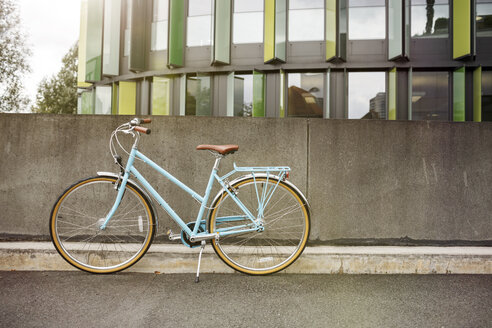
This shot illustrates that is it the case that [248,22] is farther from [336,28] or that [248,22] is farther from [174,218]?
[174,218]

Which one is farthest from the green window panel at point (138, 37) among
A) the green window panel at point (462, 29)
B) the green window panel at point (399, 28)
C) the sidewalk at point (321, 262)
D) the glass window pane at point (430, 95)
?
the sidewalk at point (321, 262)

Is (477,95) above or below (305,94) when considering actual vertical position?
below

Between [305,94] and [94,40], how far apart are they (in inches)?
458

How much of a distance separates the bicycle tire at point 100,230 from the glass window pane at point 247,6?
12.1 meters

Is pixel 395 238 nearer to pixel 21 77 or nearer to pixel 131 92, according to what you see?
pixel 131 92

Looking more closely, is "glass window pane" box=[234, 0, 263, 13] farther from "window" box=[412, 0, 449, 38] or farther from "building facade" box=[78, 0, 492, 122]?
"window" box=[412, 0, 449, 38]

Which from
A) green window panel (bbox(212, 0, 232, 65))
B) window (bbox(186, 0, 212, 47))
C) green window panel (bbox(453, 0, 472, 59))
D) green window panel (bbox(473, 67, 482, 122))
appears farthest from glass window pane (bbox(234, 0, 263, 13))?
green window panel (bbox(473, 67, 482, 122))

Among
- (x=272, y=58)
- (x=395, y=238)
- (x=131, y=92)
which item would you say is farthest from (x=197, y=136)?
(x=131, y=92)

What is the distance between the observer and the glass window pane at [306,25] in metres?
12.9

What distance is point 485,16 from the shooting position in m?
12.3

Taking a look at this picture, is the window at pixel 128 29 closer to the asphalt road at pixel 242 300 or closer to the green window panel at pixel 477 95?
the green window panel at pixel 477 95

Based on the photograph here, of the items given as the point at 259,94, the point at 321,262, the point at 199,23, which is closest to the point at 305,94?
the point at 259,94

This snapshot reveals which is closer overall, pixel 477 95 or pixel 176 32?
pixel 477 95

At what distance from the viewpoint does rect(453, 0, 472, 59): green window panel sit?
12.0 m
